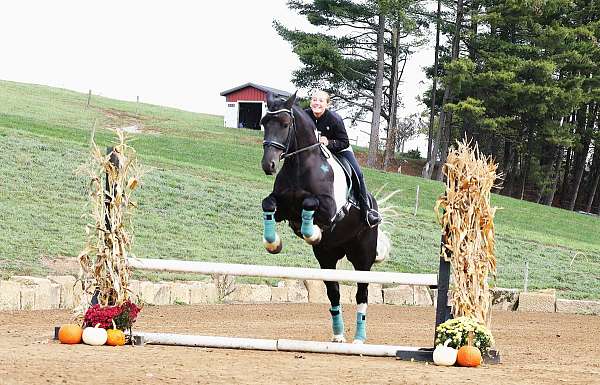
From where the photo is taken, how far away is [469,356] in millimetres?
9070

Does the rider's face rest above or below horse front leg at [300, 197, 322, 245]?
above

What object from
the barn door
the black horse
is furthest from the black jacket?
the barn door

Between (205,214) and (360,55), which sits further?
(360,55)

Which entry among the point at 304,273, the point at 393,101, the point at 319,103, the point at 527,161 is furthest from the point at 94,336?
the point at 527,161

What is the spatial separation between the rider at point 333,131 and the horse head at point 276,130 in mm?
921

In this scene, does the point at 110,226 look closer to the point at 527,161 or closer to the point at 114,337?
the point at 114,337

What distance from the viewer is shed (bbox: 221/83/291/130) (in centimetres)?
6462

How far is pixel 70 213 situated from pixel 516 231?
52.8 feet

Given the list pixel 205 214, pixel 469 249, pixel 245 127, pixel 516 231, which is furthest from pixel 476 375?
pixel 245 127

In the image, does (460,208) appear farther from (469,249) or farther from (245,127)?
(245,127)

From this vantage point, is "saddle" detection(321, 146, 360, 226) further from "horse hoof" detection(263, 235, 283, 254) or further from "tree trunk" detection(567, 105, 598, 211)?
"tree trunk" detection(567, 105, 598, 211)

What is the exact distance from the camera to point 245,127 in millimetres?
65812

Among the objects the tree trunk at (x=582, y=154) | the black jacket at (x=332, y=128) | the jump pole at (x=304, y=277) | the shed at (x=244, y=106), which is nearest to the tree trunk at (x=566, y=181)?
the tree trunk at (x=582, y=154)

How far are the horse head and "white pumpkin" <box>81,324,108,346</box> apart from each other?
2184 millimetres
